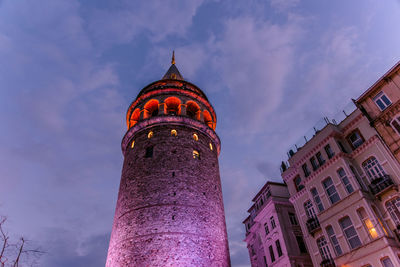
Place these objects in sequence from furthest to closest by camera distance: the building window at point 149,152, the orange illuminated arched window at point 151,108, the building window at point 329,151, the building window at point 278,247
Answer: the orange illuminated arched window at point 151,108 → the building window at point 149,152 → the building window at point 278,247 → the building window at point 329,151

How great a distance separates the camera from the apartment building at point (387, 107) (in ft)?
57.2

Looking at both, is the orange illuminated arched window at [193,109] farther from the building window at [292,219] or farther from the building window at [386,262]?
the building window at [386,262]

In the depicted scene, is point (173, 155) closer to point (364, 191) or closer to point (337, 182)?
point (337, 182)

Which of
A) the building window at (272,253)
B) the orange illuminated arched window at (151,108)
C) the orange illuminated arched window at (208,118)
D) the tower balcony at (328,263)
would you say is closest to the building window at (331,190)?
the tower balcony at (328,263)

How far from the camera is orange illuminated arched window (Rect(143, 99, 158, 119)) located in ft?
101

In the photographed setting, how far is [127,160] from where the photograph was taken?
27312 mm

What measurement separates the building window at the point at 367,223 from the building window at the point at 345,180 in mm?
1450

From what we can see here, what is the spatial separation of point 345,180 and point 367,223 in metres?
3.16

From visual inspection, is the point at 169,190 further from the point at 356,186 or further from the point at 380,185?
the point at 380,185

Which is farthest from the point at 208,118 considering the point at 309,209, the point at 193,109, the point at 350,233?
the point at 350,233

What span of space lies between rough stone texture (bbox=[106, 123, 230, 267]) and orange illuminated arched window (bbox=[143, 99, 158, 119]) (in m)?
3.53

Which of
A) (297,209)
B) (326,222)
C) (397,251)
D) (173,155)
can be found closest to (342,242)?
(326,222)

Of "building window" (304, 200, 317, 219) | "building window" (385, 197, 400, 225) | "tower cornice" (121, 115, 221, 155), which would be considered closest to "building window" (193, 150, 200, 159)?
"tower cornice" (121, 115, 221, 155)

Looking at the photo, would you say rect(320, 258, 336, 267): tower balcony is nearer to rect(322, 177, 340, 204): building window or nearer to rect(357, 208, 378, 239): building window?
rect(357, 208, 378, 239): building window
